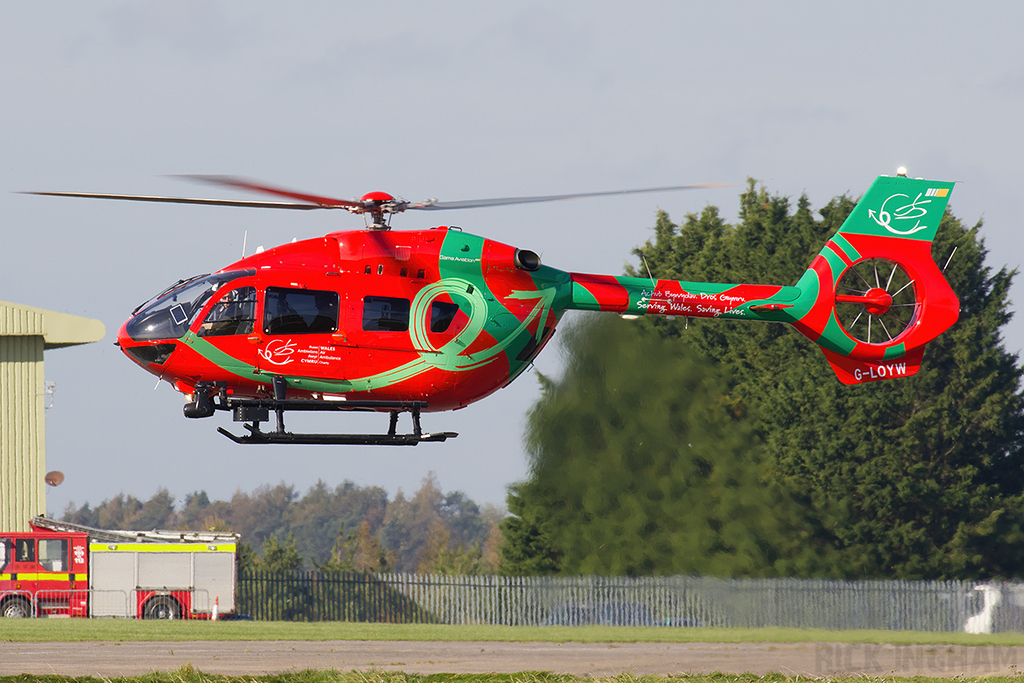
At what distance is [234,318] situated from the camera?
1652 cm

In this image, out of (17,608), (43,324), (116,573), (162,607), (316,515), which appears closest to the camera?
(17,608)

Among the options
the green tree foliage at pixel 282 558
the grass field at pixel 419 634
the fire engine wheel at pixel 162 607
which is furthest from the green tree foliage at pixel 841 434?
the green tree foliage at pixel 282 558

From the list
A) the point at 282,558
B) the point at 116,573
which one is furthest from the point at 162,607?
the point at 282,558

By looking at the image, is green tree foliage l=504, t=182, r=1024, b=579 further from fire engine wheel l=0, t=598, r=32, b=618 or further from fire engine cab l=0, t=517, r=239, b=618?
fire engine wheel l=0, t=598, r=32, b=618

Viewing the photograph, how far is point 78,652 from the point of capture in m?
17.6

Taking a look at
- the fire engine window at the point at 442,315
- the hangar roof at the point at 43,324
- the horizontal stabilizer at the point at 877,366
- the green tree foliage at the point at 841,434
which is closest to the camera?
the fire engine window at the point at 442,315

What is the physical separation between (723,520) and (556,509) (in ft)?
15.9

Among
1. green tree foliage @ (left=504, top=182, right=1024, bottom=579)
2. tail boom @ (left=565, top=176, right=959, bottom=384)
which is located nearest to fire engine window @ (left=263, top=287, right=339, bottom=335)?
tail boom @ (left=565, top=176, right=959, bottom=384)

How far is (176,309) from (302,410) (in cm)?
221

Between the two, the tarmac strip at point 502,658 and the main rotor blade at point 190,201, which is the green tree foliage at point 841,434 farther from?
the main rotor blade at point 190,201

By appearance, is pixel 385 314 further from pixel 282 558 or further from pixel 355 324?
pixel 282 558

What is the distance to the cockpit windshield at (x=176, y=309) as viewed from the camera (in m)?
16.7

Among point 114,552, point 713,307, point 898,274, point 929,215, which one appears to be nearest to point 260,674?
point 713,307

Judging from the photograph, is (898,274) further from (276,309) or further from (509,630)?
(276,309)
